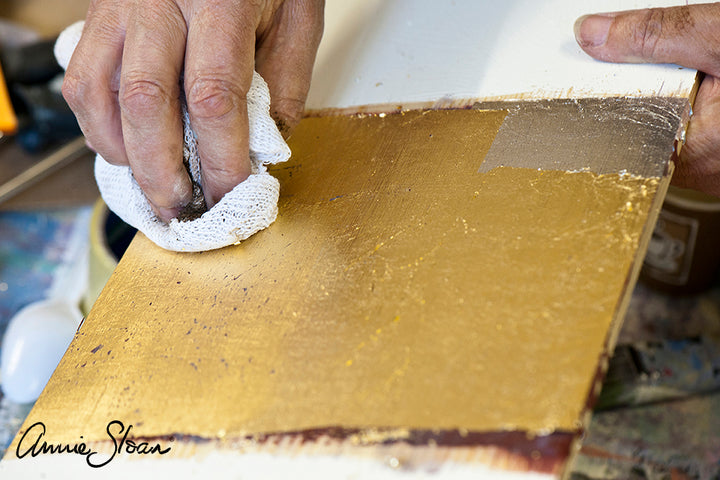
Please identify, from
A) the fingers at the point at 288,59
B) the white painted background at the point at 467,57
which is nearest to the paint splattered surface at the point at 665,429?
the white painted background at the point at 467,57

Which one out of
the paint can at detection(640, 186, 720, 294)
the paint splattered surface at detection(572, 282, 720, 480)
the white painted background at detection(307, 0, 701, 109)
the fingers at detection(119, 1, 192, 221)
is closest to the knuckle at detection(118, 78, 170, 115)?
the fingers at detection(119, 1, 192, 221)

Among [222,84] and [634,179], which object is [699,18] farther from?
[222,84]

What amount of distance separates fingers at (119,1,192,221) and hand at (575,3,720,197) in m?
0.46

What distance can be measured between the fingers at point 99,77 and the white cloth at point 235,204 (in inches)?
2.6

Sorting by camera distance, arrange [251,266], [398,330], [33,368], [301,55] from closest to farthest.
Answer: [398,330] < [251,266] < [301,55] < [33,368]

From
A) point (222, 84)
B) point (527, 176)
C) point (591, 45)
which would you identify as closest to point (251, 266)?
point (222, 84)

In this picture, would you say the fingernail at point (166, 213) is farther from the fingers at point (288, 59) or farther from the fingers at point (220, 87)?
the fingers at point (288, 59)

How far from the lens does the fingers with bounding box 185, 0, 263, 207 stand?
56 centimetres

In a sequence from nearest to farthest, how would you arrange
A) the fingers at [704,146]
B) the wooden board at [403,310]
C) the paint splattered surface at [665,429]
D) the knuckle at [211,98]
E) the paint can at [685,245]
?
1. the wooden board at [403,310]
2. the knuckle at [211,98]
3. the fingers at [704,146]
4. the paint splattered surface at [665,429]
5. the paint can at [685,245]

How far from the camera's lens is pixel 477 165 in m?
0.59

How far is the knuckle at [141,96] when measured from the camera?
566 millimetres

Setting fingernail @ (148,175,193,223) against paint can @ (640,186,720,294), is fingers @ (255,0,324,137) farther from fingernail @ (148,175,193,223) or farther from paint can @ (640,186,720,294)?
paint can @ (640,186,720,294)

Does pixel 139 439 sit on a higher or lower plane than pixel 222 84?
lower

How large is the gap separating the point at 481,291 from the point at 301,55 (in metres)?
0.41
